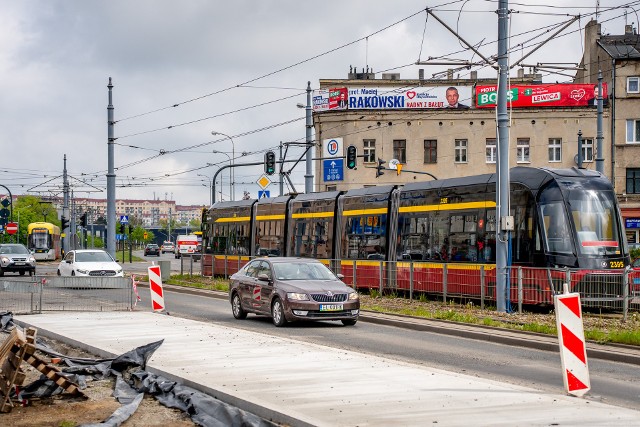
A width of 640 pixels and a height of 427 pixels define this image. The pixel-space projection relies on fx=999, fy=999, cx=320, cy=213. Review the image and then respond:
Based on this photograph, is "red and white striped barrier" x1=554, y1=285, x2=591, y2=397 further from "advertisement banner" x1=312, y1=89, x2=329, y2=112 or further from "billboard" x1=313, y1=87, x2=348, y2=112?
"advertisement banner" x1=312, y1=89, x2=329, y2=112

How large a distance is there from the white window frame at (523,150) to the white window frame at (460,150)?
3555 mm

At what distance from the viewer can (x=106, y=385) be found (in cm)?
1126

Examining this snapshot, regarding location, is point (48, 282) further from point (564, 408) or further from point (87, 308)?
point (564, 408)

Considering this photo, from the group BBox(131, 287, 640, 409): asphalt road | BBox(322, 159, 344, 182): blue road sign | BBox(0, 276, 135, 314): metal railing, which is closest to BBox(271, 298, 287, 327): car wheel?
BBox(131, 287, 640, 409): asphalt road

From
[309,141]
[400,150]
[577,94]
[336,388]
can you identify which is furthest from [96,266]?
[577,94]

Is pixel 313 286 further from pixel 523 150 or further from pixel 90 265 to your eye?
pixel 523 150

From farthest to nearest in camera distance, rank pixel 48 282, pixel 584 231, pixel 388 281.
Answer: pixel 388 281 → pixel 584 231 → pixel 48 282

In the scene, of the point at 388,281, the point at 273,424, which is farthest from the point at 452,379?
the point at 388,281

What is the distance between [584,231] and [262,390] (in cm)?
1584

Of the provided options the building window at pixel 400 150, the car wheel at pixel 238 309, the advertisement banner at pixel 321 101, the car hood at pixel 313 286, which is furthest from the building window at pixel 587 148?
the car hood at pixel 313 286

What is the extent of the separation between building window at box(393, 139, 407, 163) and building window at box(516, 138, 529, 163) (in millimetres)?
7658

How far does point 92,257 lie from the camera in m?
38.0

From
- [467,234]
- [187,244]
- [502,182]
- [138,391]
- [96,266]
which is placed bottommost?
[138,391]

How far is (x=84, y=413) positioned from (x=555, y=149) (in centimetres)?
6080
